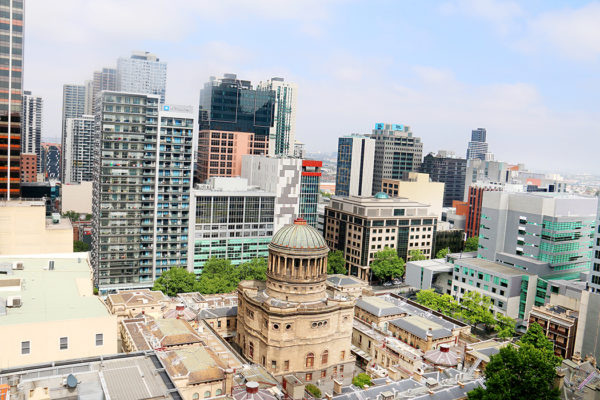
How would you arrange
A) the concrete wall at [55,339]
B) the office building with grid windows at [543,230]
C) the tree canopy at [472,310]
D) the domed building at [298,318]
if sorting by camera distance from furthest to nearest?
1. the office building with grid windows at [543,230]
2. the tree canopy at [472,310]
3. the domed building at [298,318]
4. the concrete wall at [55,339]

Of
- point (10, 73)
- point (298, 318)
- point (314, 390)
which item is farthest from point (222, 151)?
point (314, 390)

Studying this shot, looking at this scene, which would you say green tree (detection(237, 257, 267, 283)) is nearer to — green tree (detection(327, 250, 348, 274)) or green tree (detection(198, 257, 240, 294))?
green tree (detection(198, 257, 240, 294))

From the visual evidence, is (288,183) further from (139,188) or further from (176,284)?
(176,284)

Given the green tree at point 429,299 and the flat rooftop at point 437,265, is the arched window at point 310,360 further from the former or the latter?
the flat rooftop at point 437,265

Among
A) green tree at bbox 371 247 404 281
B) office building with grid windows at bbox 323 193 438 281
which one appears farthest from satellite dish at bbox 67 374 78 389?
office building with grid windows at bbox 323 193 438 281

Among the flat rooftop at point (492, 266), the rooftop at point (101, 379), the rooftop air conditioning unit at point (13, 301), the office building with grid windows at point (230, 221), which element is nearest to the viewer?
the rooftop at point (101, 379)

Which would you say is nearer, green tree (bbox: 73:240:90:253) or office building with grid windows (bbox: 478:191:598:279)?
office building with grid windows (bbox: 478:191:598:279)

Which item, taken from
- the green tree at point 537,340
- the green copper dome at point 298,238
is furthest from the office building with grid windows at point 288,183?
the green tree at point 537,340
